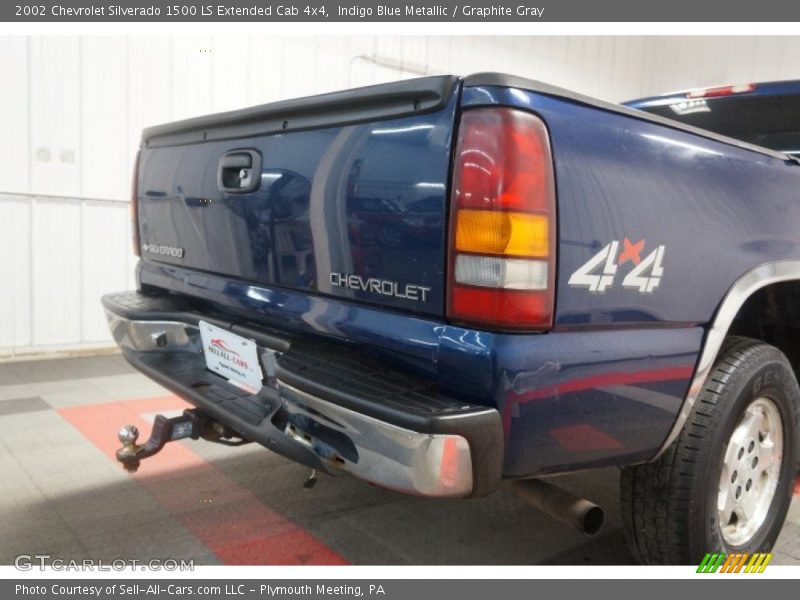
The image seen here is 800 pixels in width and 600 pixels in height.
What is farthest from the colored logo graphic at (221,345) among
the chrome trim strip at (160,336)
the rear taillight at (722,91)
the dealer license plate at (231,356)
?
the rear taillight at (722,91)

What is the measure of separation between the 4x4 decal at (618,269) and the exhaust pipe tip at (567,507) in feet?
1.92

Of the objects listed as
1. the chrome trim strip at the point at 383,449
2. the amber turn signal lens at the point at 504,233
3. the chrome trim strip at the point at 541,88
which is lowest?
the chrome trim strip at the point at 383,449

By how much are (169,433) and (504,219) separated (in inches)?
54.2

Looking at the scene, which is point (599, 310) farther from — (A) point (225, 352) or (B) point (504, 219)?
(A) point (225, 352)

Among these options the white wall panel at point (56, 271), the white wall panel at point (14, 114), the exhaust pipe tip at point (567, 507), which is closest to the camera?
the exhaust pipe tip at point (567, 507)

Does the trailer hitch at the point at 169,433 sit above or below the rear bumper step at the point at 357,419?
below

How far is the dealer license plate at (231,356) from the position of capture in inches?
77.8

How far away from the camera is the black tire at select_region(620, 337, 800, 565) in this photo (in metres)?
1.81

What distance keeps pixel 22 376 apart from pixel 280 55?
3.51 metres

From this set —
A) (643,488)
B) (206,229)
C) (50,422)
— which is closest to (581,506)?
(643,488)

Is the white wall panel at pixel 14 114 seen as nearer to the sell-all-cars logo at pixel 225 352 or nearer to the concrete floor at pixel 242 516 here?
the concrete floor at pixel 242 516

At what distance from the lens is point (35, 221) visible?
4.97 metres

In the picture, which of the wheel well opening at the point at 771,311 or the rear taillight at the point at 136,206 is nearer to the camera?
the wheel well opening at the point at 771,311

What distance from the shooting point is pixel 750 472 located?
2.07 m
